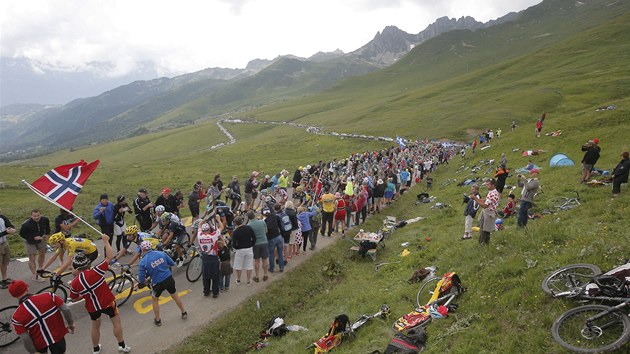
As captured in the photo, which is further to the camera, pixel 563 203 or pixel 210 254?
pixel 563 203

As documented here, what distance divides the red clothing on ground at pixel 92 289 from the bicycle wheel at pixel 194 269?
5.00 meters

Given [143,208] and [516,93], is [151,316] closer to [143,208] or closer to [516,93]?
[143,208]

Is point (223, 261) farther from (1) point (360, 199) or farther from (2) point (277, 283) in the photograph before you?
(1) point (360, 199)

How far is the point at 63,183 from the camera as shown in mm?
13578

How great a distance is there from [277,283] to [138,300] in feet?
17.6

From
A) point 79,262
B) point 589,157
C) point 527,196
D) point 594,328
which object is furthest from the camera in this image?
point 589,157

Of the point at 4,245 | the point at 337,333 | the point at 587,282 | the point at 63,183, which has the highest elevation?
the point at 63,183

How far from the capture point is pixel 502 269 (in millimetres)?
10852

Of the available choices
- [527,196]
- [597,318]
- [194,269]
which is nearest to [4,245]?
[194,269]

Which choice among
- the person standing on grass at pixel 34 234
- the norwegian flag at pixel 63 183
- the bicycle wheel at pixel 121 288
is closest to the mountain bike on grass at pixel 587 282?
the bicycle wheel at pixel 121 288

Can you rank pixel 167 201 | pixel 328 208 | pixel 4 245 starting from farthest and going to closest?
pixel 328 208, pixel 167 201, pixel 4 245

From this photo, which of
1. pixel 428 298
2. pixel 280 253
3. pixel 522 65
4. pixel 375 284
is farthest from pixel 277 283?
pixel 522 65

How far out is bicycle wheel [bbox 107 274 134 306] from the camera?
1350 cm

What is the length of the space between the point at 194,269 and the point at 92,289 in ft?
18.3
